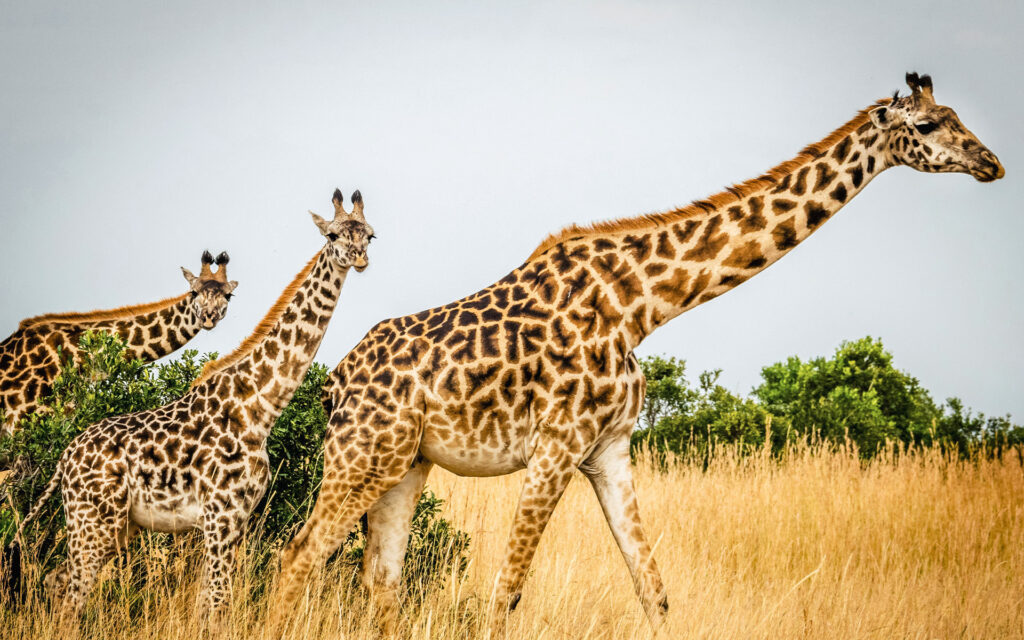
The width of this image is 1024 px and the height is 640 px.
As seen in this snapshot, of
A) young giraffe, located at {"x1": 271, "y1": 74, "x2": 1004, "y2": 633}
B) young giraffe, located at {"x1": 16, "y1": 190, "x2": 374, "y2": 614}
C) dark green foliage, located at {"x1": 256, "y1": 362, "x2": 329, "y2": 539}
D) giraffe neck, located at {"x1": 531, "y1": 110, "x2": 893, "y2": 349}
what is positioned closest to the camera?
young giraffe, located at {"x1": 271, "y1": 74, "x2": 1004, "y2": 633}

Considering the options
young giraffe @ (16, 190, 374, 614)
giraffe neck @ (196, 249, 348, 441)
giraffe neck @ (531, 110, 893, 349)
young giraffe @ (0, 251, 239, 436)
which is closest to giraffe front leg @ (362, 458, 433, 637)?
Result: young giraffe @ (16, 190, 374, 614)

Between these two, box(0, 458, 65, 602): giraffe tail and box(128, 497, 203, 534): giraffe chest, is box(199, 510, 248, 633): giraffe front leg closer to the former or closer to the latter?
box(128, 497, 203, 534): giraffe chest

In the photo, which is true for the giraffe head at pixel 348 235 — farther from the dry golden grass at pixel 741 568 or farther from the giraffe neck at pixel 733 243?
the dry golden grass at pixel 741 568

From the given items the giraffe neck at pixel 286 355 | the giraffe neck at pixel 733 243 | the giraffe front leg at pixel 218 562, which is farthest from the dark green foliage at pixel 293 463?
the giraffe neck at pixel 733 243

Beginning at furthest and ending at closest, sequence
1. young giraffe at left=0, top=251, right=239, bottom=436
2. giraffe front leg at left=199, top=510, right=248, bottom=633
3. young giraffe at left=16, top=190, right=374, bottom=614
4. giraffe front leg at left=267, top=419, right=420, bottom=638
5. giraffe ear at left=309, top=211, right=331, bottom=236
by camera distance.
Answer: young giraffe at left=0, top=251, right=239, bottom=436 < giraffe ear at left=309, top=211, right=331, bottom=236 < young giraffe at left=16, top=190, right=374, bottom=614 < giraffe front leg at left=199, top=510, right=248, bottom=633 < giraffe front leg at left=267, top=419, right=420, bottom=638

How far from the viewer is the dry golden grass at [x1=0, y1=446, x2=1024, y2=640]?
6250 millimetres

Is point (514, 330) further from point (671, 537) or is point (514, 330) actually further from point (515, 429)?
point (671, 537)

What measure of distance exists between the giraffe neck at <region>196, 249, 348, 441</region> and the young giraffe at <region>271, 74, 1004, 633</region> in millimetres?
569

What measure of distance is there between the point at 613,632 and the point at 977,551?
21.3ft

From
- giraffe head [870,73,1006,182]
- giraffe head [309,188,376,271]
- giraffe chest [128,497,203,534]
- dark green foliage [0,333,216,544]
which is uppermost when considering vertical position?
giraffe head [870,73,1006,182]

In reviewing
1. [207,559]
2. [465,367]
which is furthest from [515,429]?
[207,559]

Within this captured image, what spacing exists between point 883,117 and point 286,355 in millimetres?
4205

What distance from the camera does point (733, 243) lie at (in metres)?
5.86

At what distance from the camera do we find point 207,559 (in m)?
6.12
